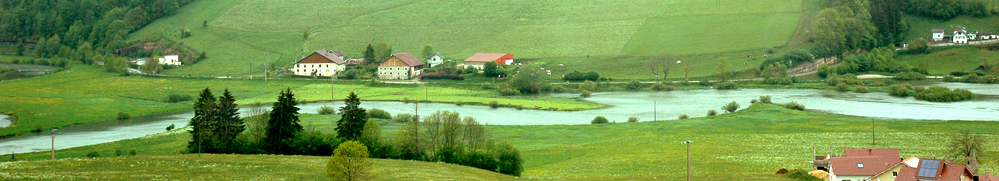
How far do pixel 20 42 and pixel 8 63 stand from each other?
1813cm

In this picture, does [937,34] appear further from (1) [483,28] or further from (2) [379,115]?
(2) [379,115]

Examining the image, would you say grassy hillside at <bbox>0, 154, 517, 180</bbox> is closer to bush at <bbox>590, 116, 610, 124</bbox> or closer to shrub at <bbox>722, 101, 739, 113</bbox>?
bush at <bbox>590, 116, 610, 124</bbox>

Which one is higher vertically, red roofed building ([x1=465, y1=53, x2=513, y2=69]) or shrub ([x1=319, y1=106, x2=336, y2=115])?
red roofed building ([x1=465, y1=53, x2=513, y2=69])

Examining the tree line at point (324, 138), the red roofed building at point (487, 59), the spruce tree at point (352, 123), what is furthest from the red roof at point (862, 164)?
the red roofed building at point (487, 59)

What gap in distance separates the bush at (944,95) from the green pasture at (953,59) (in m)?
20.1

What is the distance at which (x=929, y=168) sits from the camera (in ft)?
100

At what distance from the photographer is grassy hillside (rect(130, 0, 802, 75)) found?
359ft

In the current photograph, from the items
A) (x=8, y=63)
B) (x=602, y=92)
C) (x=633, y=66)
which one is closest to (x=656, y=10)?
(x=633, y=66)

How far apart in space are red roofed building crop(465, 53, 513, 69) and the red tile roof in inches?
223

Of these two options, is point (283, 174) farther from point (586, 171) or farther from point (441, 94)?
point (441, 94)

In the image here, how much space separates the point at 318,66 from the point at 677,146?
200 ft

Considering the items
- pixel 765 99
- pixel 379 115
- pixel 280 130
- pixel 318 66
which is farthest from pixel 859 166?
pixel 318 66

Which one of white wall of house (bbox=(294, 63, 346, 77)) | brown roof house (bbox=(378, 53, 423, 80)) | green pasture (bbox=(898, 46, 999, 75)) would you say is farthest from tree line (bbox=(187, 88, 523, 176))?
green pasture (bbox=(898, 46, 999, 75))

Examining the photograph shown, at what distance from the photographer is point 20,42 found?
5659 inches
